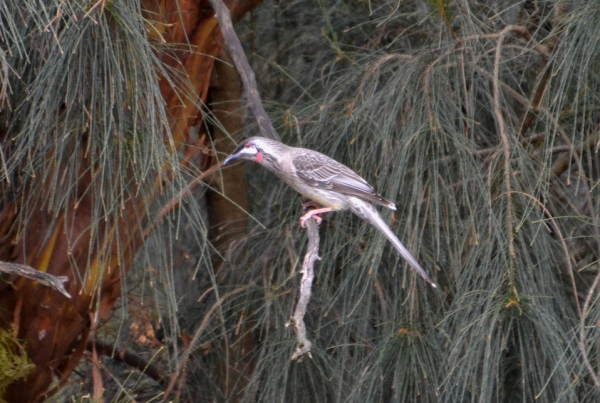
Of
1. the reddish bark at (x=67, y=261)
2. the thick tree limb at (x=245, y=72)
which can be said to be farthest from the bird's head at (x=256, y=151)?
the thick tree limb at (x=245, y=72)

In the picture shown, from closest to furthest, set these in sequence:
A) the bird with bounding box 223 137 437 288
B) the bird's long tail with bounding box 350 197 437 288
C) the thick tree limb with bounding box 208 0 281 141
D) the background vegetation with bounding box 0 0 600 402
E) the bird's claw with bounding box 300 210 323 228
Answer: the background vegetation with bounding box 0 0 600 402, the bird's long tail with bounding box 350 197 437 288, the thick tree limb with bounding box 208 0 281 141, the bird's claw with bounding box 300 210 323 228, the bird with bounding box 223 137 437 288

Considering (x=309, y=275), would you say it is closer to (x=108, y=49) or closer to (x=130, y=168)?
(x=130, y=168)

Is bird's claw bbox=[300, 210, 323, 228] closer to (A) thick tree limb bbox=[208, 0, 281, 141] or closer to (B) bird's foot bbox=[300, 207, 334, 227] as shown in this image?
(B) bird's foot bbox=[300, 207, 334, 227]

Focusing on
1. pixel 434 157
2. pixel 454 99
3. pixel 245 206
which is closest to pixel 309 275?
pixel 434 157

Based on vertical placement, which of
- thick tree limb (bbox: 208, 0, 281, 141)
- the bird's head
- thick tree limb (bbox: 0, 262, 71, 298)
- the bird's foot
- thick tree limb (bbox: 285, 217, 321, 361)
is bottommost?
the bird's foot

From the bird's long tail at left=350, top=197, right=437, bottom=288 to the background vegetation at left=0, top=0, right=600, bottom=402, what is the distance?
2.2 inches

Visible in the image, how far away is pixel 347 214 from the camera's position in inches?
156

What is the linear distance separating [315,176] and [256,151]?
0.32m

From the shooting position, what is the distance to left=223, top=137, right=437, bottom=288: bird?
11.4ft

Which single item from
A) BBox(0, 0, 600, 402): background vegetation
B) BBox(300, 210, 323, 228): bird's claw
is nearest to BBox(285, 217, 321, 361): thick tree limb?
BBox(0, 0, 600, 402): background vegetation

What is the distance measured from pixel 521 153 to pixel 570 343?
70 cm

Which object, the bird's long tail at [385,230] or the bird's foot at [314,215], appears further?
Answer: the bird's foot at [314,215]

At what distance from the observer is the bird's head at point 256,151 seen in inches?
141

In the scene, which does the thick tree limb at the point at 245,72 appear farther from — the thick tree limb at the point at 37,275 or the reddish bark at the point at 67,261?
the thick tree limb at the point at 37,275
